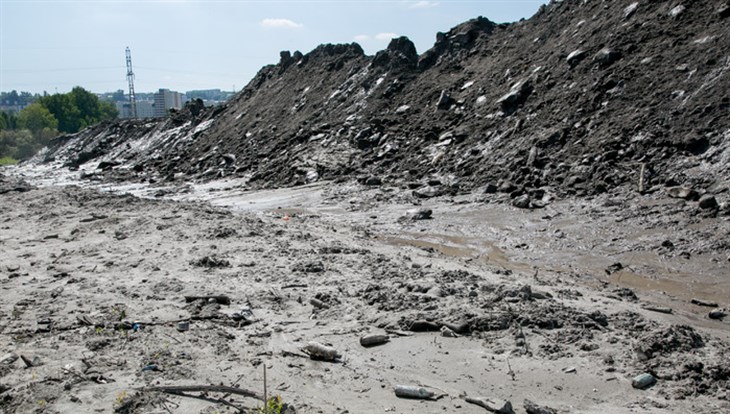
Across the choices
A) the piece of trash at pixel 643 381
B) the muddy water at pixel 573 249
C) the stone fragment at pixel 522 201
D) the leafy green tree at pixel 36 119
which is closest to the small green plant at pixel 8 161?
the leafy green tree at pixel 36 119

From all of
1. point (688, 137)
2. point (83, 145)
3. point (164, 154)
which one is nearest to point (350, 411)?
point (688, 137)

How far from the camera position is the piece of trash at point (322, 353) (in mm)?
5016

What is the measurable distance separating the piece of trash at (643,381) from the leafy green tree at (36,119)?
78538 mm

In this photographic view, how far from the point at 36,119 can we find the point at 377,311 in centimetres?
7863

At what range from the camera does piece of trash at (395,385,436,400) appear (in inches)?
169

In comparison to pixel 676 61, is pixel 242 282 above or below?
below

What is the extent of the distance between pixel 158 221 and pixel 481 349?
26.9 ft

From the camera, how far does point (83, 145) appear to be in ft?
130

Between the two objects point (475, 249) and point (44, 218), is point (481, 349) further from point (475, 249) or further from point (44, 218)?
point (44, 218)

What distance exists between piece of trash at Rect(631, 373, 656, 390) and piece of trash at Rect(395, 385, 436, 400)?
1505 millimetres

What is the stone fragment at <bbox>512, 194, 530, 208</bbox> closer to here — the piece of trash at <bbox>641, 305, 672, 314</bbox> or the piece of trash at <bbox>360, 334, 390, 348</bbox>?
the piece of trash at <bbox>641, 305, 672, 314</bbox>

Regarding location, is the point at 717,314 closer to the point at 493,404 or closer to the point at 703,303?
the point at 703,303

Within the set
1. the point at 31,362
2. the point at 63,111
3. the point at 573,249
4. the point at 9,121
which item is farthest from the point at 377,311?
Result: the point at 9,121

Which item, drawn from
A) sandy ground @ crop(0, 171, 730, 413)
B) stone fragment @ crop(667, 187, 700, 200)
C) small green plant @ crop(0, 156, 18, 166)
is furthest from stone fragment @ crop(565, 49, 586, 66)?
small green plant @ crop(0, 156, 18, 166)
